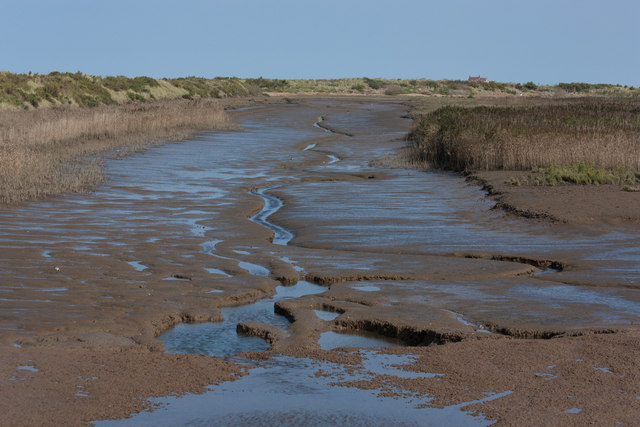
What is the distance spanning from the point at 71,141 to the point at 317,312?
20463 millimetres

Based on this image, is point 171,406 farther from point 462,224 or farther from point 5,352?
point 462,224

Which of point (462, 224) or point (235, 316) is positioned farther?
point (462, 224)

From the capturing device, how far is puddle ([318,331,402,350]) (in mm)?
7328

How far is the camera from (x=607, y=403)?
5531mm

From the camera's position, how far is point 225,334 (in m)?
7.65

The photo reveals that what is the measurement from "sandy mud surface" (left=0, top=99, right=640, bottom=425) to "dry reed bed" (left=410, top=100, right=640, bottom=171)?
4.51 m

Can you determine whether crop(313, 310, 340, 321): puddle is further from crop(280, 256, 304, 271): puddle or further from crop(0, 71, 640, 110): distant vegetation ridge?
crop(0, 71, 640, 110): distant vegetation ridge

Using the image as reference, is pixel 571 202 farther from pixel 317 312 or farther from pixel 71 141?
pixel 71 141

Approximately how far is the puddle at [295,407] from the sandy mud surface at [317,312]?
2 cm

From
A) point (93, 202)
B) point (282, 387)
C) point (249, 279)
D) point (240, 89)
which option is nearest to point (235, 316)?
point (249, 279)

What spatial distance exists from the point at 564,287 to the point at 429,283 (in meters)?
1.49

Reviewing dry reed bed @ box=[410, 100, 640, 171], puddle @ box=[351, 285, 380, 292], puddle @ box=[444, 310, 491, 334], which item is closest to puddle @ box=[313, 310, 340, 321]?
puddle @ box=[351, 285, 380, 292]

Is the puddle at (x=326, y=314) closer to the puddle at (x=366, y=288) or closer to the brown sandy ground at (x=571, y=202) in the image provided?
the puddle at (x=366, y=288)

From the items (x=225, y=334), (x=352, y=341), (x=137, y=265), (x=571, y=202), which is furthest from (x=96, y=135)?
(x=352, y=341)
